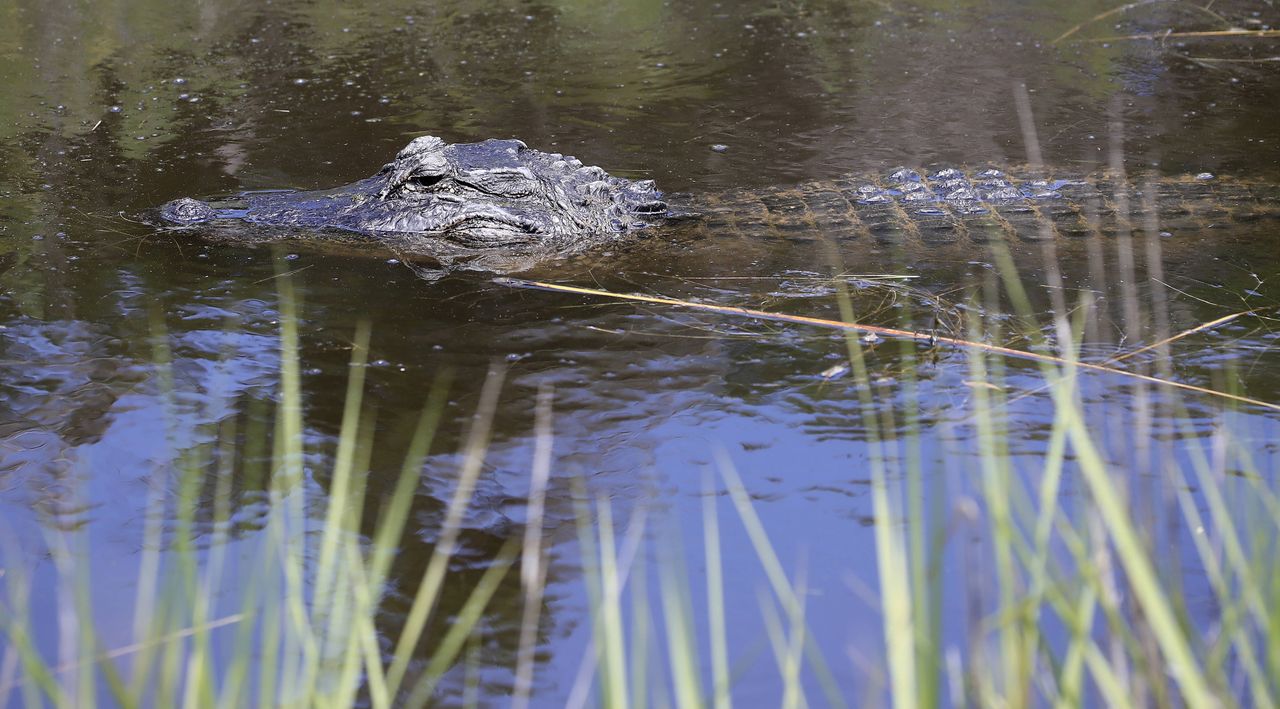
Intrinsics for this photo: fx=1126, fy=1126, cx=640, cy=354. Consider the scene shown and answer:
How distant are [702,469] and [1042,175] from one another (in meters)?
3.29

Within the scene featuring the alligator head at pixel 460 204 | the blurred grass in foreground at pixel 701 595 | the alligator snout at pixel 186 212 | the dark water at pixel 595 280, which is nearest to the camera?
the blurred grass in foreground at pixel 701 595

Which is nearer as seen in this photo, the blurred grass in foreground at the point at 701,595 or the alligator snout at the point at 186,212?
the blurred grass in foreground at the point at 701,595

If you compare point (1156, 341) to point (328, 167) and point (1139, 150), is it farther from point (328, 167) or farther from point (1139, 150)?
point (328, 167)

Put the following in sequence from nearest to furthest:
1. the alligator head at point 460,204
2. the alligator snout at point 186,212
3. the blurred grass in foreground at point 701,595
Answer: the blurred grass in foreground at point 701,595 < the alligator snout at point 186,212 < the alligator head at point 460,204

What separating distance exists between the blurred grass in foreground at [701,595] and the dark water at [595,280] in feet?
0.22

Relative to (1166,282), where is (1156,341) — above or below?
below

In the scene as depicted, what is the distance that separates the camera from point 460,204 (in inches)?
199

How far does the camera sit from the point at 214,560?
255 cm

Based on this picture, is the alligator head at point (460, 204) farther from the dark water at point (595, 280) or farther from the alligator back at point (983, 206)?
the alligator back at point (983, 206)

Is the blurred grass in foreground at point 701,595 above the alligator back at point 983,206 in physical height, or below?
below

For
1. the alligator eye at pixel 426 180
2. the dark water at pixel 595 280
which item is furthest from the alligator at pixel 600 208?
the dark water at pixel 595 280

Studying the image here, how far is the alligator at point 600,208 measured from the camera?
194 inches

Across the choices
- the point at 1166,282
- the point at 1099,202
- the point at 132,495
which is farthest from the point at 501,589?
the point at 1099,202

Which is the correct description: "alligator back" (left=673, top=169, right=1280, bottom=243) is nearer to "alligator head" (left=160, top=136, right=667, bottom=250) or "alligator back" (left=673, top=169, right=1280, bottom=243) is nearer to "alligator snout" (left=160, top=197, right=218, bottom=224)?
"alligator head" (left=160, top=136, right=667, bottom=250)
